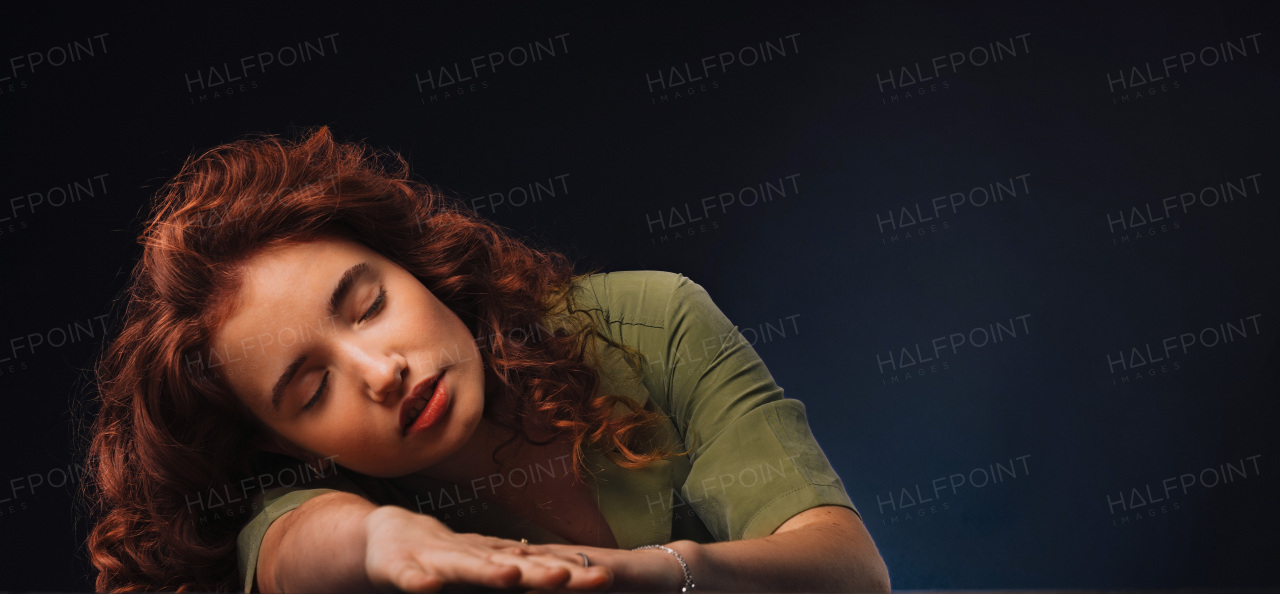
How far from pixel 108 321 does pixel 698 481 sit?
1226 mm

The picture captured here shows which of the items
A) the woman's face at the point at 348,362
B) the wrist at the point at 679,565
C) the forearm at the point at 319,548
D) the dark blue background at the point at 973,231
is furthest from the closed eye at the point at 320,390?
the dark blue background at the point at 973,231

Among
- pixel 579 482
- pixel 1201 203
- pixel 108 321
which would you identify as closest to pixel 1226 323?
pixel 1201 203

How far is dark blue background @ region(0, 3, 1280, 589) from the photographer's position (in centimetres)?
217

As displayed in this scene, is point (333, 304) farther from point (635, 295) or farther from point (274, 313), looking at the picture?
point (635, 295)

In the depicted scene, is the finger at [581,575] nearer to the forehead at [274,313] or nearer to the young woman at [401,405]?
the young woman at [401,405]

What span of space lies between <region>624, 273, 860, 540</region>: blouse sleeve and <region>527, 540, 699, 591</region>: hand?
324 mm

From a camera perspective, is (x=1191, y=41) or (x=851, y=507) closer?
(x=851, y=507)

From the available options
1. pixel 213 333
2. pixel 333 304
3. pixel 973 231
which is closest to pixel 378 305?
pixel 333 304

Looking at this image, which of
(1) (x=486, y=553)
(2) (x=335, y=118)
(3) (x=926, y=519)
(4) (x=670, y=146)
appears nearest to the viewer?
(1) (x=486, y=553)

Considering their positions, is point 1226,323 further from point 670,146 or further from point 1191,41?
point 670,146

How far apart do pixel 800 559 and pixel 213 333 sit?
0.70m

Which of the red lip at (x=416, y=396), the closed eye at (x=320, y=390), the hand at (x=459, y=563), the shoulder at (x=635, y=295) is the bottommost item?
the hand at (x=459, y=563)

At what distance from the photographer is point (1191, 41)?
7.54 ft

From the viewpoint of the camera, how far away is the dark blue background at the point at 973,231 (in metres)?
2.17
